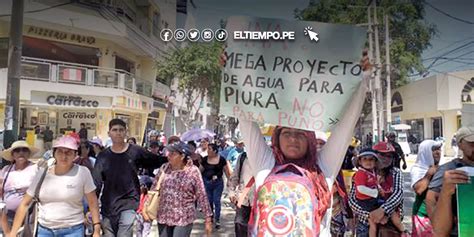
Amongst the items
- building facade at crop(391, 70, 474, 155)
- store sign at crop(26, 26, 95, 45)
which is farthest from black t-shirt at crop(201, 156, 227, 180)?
building facade at crop(391, 70, 474, 155)

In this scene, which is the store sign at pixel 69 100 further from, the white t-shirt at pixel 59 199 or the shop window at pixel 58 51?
the white t-shirt at pixel 59 199

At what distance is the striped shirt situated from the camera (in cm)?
419

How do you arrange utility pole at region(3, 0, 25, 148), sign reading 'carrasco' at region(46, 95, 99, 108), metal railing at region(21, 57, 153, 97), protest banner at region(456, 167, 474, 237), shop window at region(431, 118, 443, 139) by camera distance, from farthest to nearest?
1. shop window at region(431, 118, 443, 139)
2. sign reading 'carrasco' at region(46, 95, 99, 108)
3. metal railing at region(21, 57, 153, 97)
4. utility pole at region(3, 0, 25, 148)
5. protest banner at region(456, 167, 474, 237)

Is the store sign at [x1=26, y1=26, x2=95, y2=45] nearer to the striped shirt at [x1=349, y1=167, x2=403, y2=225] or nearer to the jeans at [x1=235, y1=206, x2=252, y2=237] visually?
the jeans at [x1=235, y1=206, x2=252, y2=237]

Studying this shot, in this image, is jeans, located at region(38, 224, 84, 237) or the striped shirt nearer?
jeans, located at region(38, 224, 84, 237)

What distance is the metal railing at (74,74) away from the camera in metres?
21.2

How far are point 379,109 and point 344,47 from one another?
2129 cm

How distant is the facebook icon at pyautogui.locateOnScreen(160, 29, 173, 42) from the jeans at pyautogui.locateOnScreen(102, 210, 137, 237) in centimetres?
3014

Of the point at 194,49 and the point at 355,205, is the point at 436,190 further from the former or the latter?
the point at 194,49

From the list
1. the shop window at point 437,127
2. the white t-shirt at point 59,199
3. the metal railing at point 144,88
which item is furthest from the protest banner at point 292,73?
the shop window at point 437,127

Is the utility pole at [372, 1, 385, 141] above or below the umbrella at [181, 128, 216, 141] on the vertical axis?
above

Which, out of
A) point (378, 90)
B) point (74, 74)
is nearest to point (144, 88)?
point (74, 74)

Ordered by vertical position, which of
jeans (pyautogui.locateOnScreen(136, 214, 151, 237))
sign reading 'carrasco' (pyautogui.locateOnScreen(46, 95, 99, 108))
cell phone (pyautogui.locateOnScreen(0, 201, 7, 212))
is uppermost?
sign reading 'carrasco' (pyautogui.locateOnScreen(46, 95, 99, 108))

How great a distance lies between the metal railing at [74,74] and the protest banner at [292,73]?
20.4m
